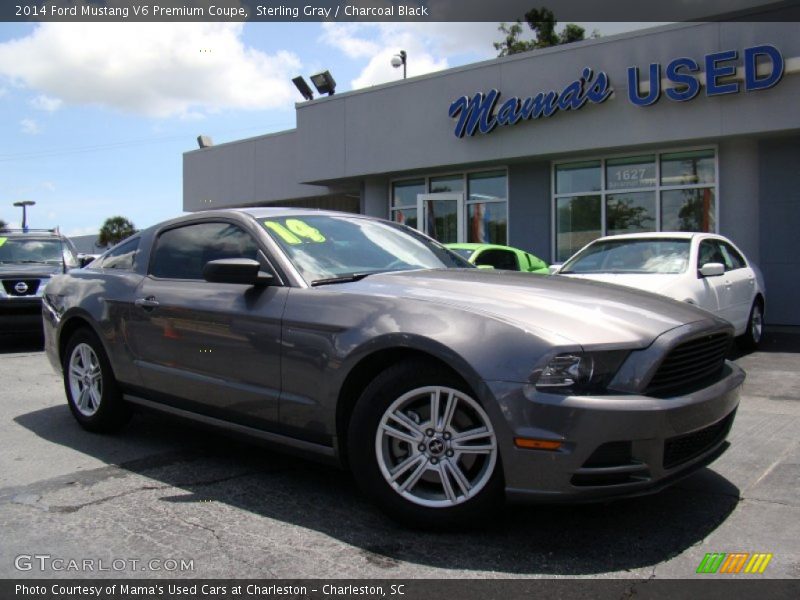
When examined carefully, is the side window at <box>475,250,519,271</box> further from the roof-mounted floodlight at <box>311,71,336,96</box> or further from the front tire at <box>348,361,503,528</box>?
the roof-mounted floodlight at <box>311,71,336,96</box>

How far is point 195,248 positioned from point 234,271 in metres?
0.92

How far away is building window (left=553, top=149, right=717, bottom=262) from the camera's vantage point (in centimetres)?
1202

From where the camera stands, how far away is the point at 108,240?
4744 centimetres

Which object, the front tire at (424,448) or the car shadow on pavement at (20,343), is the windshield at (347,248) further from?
the car shadow on pavement at (20,343)

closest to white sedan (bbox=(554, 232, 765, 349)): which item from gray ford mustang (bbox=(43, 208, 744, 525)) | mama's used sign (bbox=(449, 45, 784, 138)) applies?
mama's used sign (bbox=(449, 45, 784, 138))

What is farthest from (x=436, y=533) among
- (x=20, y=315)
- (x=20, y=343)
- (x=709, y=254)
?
(x=20, y=343)

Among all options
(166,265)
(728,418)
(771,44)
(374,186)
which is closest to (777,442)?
(728,418)

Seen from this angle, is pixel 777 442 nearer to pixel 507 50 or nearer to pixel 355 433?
pixel 355 433

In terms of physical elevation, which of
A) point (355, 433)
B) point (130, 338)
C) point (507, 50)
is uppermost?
point (507, 50)

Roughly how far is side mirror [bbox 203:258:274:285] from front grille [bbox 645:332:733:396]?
199 centimetres

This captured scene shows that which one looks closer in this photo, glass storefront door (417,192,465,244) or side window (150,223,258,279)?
side window (150,223,258,279)

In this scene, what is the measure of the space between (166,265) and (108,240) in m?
46.7

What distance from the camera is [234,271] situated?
142 inches

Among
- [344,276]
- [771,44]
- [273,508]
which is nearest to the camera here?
[273,508]
